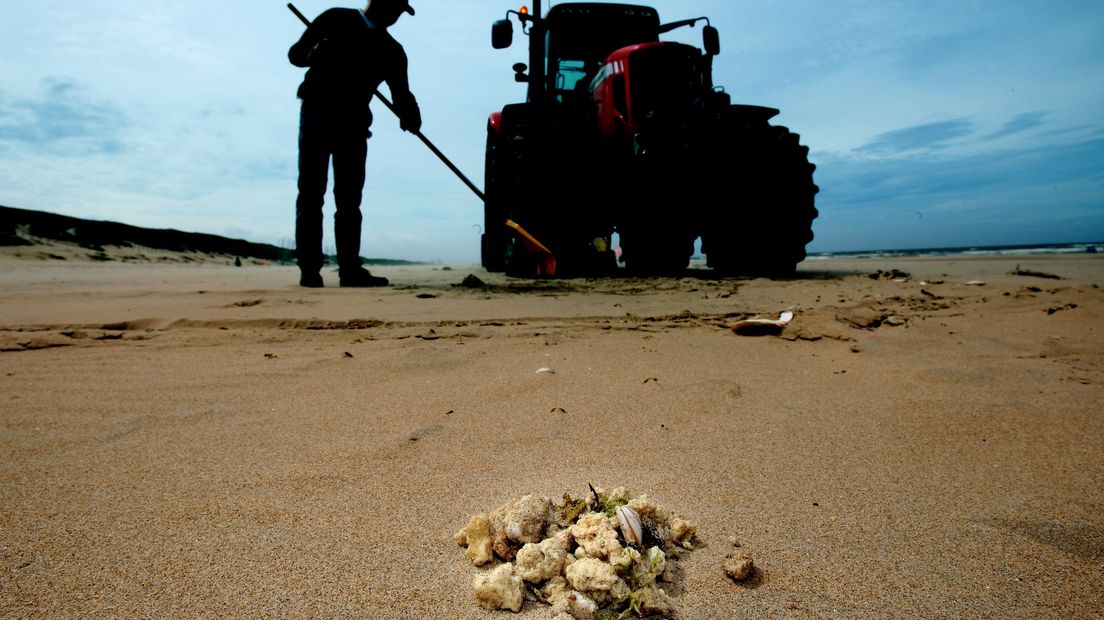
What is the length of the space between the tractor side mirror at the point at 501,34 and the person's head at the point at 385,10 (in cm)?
104

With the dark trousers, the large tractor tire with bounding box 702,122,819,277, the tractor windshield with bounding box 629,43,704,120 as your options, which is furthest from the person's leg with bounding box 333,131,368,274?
the large tractor tire with bounding box 702,122,819,277

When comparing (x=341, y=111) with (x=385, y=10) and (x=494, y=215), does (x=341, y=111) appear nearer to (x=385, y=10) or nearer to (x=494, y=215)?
(x=385, y=10)

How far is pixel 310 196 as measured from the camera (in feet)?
15.5

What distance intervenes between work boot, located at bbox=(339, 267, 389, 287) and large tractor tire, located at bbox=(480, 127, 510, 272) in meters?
1.30

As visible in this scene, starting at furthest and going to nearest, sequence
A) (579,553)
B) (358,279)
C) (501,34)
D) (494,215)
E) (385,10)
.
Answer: (494,215), (501,34), (358,279), (385,10), (579,553)

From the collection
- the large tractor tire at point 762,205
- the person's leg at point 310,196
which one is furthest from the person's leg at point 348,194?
the large tractor tire at point 762,205

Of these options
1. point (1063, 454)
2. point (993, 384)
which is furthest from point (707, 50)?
point (1063, 454)

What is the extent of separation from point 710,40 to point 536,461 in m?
5.77

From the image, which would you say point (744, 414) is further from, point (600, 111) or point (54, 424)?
point (600, 111)

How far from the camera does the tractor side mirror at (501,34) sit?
18.8 ft

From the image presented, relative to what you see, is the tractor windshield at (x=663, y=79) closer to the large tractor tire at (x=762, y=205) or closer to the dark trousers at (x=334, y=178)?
the large tractor tire at (x=762, y=205)

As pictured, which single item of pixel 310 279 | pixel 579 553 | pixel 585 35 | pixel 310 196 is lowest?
pixel 579 553

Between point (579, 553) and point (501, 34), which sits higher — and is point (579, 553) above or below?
below

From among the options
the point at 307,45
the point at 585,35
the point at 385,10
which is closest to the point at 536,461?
the point at 307,45
